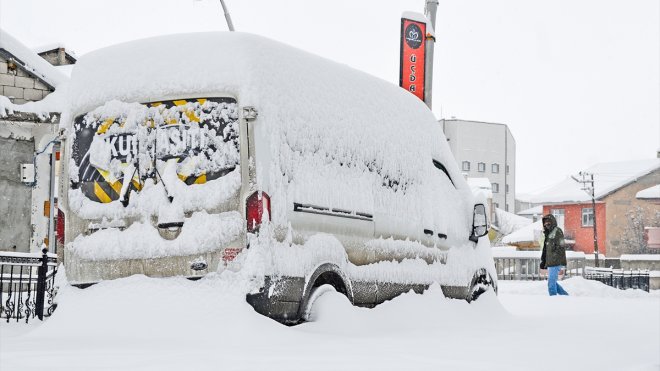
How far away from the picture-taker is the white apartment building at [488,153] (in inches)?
3839

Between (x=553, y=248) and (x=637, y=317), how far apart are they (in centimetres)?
477

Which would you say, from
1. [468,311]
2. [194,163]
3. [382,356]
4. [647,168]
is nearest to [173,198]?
[194,163]

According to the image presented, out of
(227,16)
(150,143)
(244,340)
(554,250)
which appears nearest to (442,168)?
(150,143)

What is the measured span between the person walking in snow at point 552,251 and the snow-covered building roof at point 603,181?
134 ft

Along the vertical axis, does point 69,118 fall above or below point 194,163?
above

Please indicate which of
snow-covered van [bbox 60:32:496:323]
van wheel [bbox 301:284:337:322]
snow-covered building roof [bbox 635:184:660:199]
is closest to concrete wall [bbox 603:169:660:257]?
snow-covered building roof [bbox 635:184:660:199]

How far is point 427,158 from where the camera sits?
902cm

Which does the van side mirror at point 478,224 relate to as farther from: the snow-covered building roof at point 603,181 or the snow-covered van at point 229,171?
the snow-covered building roof at point 603,181

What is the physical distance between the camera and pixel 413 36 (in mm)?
19422

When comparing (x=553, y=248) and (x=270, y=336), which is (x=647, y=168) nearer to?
(x=553, y=248)

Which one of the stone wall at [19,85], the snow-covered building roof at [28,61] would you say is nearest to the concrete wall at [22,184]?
the stone wall at [19,85]

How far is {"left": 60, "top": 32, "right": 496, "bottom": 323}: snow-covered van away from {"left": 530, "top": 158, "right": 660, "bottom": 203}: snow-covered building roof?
5148 centimetres

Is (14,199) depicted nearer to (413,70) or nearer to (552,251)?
(413,70)

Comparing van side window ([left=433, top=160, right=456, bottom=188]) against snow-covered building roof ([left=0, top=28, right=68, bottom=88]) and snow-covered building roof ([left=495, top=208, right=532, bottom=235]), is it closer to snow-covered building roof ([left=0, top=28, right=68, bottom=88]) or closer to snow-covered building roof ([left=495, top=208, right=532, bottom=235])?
snow-covered building roof ([left=0, top=28, right=68, bottom=88])
